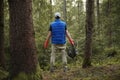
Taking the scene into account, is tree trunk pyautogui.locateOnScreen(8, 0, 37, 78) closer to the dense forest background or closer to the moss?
the moss

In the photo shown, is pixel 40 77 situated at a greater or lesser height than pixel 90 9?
lesser

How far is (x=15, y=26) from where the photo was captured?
22.8 feet

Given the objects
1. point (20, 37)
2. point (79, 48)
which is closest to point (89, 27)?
point (20, 37)

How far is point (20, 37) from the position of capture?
6934mm

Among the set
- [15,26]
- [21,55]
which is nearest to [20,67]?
[21,55]

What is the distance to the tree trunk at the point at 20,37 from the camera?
693 centimetres

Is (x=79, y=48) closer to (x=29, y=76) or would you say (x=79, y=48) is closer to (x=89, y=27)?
(x=89, y=27)

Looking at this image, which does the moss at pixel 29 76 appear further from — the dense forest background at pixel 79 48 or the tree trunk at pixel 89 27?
the tree trunk at pixel 89 27

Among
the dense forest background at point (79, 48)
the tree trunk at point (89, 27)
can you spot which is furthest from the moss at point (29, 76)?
the tree trunk at point (89, 27)

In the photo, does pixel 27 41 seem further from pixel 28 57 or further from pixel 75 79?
pixel 75 79

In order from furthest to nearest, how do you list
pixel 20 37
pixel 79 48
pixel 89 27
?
1. pixel 79 48
2. pixel 89 27
3. pixel 20 37

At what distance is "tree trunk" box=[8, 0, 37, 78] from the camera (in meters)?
6.93

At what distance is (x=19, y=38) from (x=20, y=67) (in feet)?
2.29

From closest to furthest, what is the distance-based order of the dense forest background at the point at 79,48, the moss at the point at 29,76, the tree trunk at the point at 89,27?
the moss at the point at 29,76 → the dense forest background at the point at 79,48 → the tree trunk at the point at 89,27
